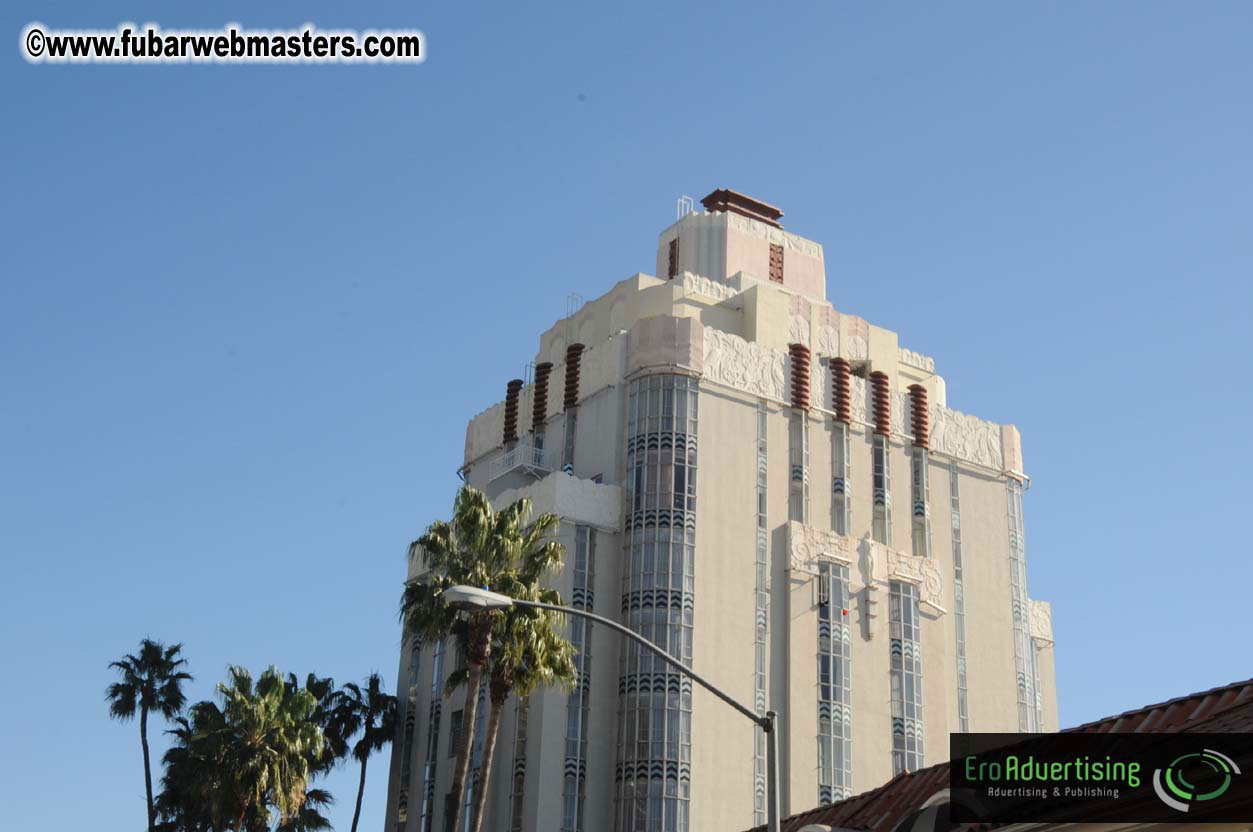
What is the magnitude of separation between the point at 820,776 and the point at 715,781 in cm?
487

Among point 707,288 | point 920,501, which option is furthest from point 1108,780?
point 707,288

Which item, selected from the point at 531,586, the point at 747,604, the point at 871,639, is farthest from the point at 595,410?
the point at 531,586

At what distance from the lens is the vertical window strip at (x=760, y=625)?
5778 centimetres

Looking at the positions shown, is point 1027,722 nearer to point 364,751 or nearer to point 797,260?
point 797,260

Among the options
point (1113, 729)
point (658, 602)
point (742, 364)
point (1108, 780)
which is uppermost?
point (742, 364)

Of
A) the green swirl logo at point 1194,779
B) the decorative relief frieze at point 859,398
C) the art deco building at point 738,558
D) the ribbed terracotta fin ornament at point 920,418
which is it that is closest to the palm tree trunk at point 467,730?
the art deco building at point 738,558

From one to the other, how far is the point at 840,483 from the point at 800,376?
4.84 m

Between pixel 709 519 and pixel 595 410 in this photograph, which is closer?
pixel 709 519

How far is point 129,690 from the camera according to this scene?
62.8m

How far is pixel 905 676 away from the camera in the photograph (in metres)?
62.9

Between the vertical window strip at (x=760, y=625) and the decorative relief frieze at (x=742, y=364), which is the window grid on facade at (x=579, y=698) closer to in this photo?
the vertical window strip at (x=760, y=625)

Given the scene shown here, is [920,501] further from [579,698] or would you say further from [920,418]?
[579,698]

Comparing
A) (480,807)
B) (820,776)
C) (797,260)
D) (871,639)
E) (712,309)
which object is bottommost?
(480,807)

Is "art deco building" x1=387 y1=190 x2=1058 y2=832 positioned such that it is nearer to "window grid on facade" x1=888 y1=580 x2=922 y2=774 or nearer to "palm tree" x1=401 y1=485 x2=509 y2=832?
"window grid on facade" x1=888 y1=580 x2=922 y2=774
